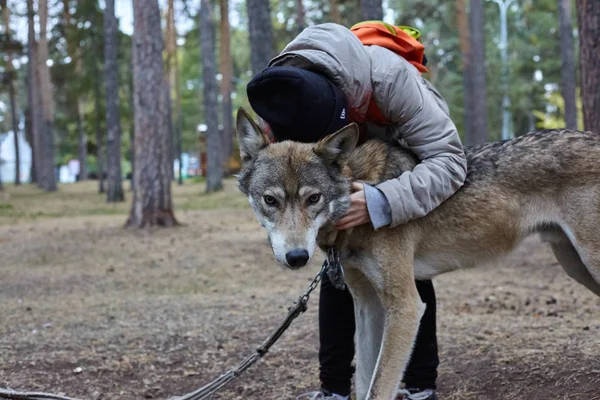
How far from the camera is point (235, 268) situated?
999cm

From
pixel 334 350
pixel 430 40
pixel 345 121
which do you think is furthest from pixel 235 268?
pixel 430 40

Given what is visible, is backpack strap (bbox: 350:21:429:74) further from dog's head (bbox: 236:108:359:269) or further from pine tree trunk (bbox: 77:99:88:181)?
pine tree trunk (bbox: 77:99:88:181)

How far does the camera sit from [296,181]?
138 inches

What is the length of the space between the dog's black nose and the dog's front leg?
65cm

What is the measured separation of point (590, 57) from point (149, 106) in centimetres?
969

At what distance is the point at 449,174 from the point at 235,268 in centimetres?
667

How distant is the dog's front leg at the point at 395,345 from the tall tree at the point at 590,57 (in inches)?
134

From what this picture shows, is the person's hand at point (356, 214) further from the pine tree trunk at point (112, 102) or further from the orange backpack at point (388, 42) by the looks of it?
the pine tree trunk at point (112, 102)

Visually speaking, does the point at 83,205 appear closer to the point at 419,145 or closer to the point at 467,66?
the point at 467,66

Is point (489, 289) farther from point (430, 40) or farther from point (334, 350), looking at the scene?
point (430, 40)

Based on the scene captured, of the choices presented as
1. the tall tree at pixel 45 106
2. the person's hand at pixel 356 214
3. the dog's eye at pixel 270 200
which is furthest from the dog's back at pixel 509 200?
the tall tree at pixel 45 106

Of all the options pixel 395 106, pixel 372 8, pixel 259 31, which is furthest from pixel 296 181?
pixel 259 31

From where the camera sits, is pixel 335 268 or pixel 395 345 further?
pixel 335 268

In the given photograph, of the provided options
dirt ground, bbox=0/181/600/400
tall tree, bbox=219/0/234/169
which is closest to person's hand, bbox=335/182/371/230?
dirt ground, bbox=0/181/600/400
